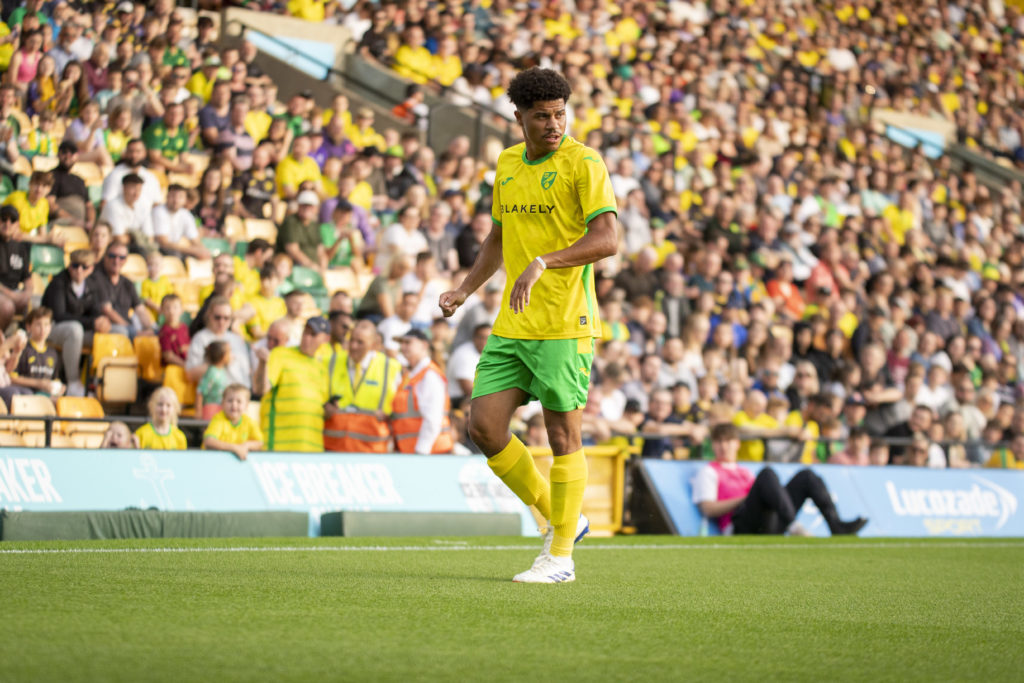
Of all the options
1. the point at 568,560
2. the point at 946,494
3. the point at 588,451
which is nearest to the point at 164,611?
the point at 568,560

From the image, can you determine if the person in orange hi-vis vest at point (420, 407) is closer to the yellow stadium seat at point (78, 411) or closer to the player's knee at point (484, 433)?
the yellow stadium seat at point (78, 411)

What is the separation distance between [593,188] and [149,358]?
6285 mm

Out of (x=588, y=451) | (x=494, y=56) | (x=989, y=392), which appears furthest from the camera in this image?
(x=494, y=56)

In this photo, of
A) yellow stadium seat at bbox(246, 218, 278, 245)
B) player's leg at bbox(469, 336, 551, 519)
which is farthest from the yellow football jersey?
yellow stadium seat at bbox(246, 218, 278, 245)

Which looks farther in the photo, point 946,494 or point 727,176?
point 727,176

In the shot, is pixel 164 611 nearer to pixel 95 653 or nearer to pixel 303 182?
pixel 95 653

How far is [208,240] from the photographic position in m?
13.1

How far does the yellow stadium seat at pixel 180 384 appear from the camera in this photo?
11.0 m

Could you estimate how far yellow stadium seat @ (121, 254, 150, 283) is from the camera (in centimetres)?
1222

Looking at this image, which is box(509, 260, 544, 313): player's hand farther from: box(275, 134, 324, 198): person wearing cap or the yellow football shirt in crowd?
box(275, 134, 324, 198): person wearing cap

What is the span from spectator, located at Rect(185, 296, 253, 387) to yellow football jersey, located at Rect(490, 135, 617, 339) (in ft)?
17.5

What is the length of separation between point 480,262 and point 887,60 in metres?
21.5

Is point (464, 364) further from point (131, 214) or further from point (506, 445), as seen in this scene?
point (506, 445)

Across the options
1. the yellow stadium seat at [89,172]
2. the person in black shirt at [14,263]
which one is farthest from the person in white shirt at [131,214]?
the person in black shirt at [14,263]
